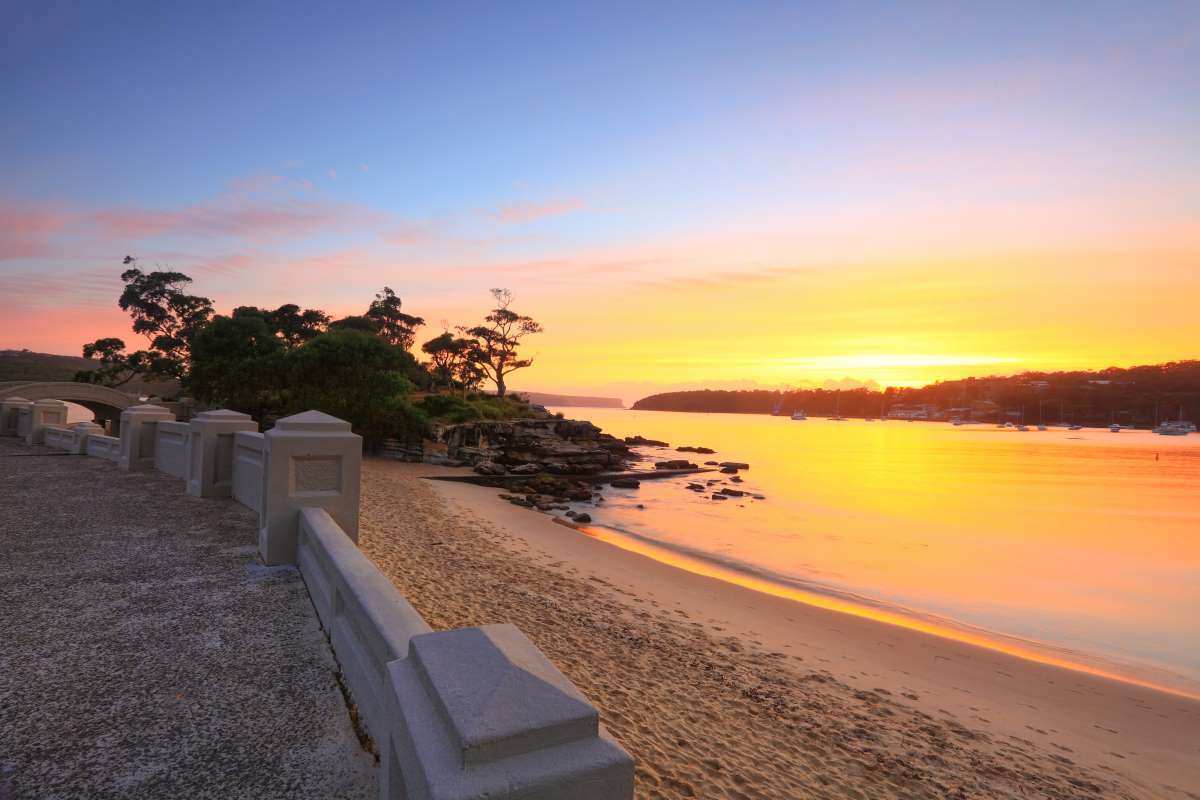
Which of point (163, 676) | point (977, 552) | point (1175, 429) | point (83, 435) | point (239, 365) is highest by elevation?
point (239, 365)

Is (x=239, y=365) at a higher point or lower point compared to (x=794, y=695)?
higher

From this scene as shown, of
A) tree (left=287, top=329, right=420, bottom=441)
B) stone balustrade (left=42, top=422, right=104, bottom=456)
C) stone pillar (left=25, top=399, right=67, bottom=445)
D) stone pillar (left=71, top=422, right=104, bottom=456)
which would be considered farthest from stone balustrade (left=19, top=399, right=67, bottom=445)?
tree (left=287, top=329, right=420, bottom=441)

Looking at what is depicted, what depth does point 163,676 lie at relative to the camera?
170 inches

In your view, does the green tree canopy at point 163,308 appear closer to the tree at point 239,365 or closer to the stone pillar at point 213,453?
Result: the tree at point 239,365

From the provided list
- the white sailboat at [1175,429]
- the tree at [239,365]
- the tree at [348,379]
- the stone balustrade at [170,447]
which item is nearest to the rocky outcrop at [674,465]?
the tree at [348,379]

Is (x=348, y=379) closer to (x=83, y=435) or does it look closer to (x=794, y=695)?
(x=83, y=435)

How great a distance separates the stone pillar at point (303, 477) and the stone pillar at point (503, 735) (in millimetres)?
5546

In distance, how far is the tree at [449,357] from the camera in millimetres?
64188

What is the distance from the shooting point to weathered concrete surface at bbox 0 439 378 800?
3.30 m

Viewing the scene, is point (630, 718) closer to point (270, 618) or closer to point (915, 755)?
point (915, 755)

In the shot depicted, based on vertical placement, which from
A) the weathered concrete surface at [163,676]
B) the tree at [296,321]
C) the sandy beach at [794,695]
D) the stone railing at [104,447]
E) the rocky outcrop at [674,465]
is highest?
the tree at [296,321]

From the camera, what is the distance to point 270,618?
214 inches

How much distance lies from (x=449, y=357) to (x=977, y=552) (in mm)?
55184

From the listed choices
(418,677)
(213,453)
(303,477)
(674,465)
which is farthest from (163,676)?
(674,465)
